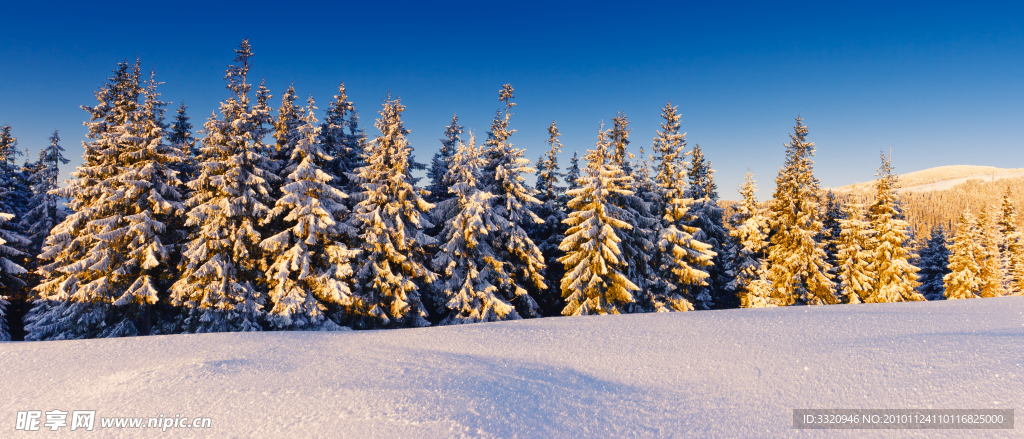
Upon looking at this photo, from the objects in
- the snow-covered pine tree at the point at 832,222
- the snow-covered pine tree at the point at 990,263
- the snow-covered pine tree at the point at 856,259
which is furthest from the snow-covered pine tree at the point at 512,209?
the snow-covered pine tree at the point at 990,263

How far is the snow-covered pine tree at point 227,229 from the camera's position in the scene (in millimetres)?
17312

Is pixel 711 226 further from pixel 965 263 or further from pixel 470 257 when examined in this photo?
pixel 965 263

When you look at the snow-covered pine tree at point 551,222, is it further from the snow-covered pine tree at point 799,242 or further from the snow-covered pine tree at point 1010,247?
the snow-covered pine tree at point 1010,247

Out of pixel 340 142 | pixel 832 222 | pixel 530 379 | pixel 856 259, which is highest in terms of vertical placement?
pixel 340 142

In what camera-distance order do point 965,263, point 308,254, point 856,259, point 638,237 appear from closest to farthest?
point 308,254 → point 638,237 → point 856,259 → point 965,263

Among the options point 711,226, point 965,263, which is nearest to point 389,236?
point 711,226

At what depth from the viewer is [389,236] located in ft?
63.3

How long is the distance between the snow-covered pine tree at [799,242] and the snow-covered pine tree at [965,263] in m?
16.4

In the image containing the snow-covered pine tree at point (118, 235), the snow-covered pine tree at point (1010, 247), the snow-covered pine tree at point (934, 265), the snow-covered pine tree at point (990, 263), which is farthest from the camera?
the snow-covered pine tree at point (934, 265)

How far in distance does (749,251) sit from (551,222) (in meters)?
14.3

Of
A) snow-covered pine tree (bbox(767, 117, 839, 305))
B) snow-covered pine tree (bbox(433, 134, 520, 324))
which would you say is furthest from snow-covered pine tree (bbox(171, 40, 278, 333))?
snow-covered pine tree (bbox(767, 117, 839, 305))

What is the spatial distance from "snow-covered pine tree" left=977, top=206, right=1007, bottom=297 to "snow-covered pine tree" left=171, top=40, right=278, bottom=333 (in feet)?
178

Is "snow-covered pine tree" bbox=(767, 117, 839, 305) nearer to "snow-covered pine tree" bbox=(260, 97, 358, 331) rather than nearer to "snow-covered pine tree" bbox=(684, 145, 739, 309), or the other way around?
"snow-covered pine tree" bbox=(684, 145, 739, 309)

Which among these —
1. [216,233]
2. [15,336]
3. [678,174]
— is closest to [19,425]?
[216,233]
